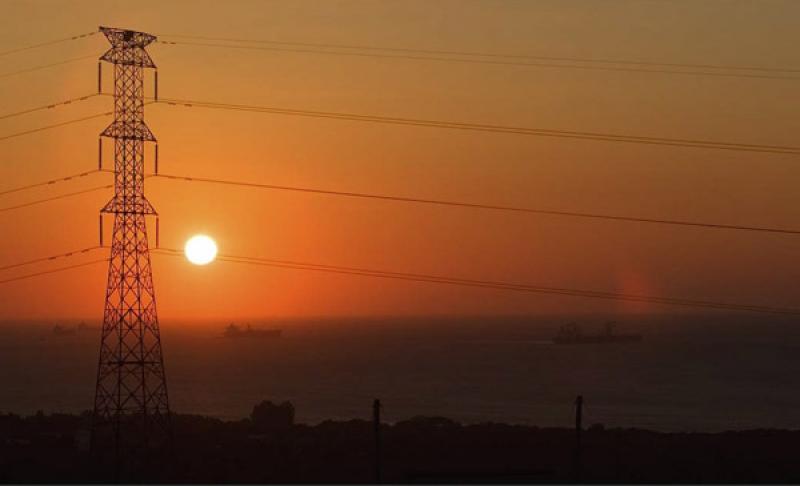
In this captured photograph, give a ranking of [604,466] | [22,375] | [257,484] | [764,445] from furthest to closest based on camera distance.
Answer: [22,375], [764,445], [604,466], [257,484]

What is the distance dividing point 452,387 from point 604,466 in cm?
13085

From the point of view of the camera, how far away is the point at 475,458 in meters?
34.0

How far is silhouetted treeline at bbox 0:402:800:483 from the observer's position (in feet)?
97.9

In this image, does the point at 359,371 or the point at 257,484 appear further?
the point at 359,371

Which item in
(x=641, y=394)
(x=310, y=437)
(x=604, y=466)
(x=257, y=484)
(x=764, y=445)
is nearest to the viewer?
(x=257, y=484)

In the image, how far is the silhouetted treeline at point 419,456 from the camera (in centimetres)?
2983

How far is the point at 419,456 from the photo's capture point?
34.7 meters

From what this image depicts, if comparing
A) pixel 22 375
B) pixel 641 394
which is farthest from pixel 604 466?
pixel 22 375

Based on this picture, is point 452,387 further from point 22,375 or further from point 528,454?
point 528,454

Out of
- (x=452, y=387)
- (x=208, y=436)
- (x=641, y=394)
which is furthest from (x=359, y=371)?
(x=208, y=436)

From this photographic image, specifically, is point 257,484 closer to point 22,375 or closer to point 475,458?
point 475,458

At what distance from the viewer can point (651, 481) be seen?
96.4 ft

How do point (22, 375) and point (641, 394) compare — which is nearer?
point (641, 394)

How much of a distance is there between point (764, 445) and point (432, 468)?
1388 centimetres
